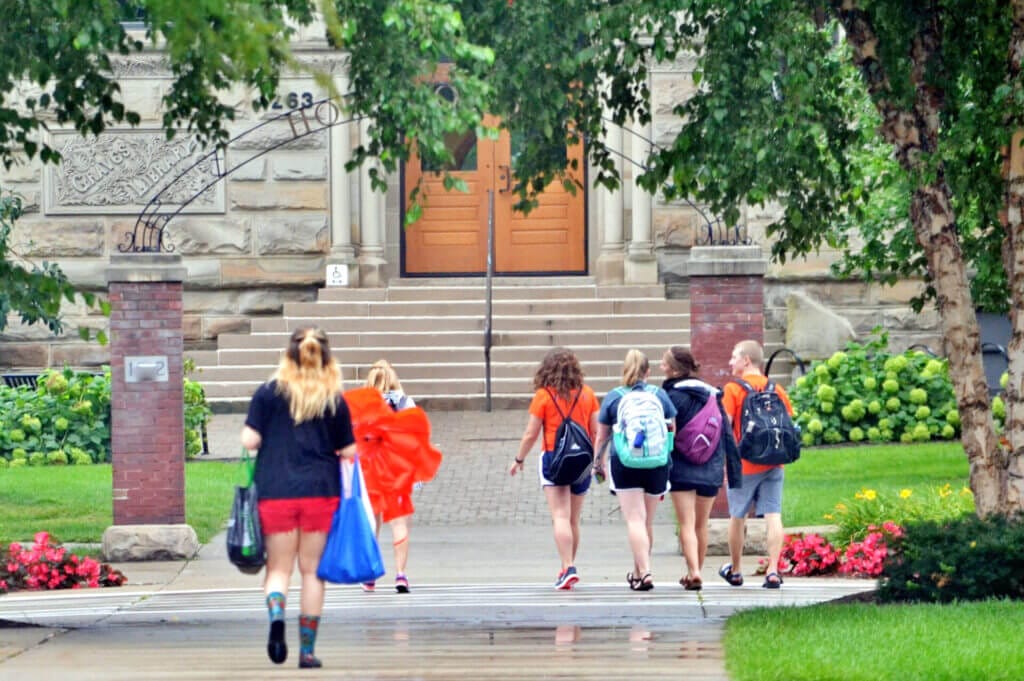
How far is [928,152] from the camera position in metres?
10.5

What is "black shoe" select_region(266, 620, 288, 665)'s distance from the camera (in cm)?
823

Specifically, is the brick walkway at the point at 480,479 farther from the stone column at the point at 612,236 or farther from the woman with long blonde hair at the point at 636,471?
the woman with long blonde hair at the point at 636,471

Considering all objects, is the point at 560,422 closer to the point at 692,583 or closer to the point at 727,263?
the point at 692,583

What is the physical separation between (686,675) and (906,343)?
1616cm

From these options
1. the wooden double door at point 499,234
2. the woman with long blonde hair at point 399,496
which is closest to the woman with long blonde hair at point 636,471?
the woman with long blonde hair at point 399,496

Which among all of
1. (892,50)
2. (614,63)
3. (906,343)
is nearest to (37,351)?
(906,343)

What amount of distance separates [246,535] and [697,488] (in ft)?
13.3

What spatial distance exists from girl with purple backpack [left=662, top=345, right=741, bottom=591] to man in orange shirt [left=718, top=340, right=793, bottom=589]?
0.16m

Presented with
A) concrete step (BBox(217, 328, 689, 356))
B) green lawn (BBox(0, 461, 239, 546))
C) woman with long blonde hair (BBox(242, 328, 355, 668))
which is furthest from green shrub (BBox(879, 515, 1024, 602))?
concrete step (BBox(217, 328, 689, 356))

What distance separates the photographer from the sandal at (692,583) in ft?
37.6

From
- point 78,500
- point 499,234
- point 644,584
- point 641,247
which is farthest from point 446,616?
point 499,234

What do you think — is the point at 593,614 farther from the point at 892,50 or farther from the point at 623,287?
the point at 623,287

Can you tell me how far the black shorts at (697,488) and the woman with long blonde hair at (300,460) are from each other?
143 inches

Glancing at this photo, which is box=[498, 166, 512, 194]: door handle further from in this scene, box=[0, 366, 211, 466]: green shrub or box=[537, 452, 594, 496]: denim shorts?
box=[537, 452, 594, 496]: denim shorts
